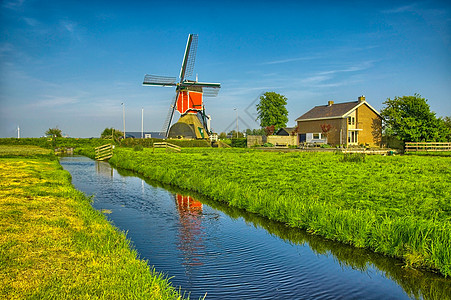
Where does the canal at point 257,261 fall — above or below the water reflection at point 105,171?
below

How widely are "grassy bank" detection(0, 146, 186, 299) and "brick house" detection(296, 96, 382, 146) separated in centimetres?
4298

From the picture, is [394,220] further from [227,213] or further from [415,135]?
[415,135]

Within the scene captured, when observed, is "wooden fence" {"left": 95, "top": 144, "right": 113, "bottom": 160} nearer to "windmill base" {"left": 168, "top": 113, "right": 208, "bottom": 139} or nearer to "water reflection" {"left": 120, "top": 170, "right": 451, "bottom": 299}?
"windmill base" {"left": 168, "top": 113, "right": 208, "bottom": 139}

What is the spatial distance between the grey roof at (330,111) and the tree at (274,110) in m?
18.6

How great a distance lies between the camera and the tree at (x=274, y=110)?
7481cm

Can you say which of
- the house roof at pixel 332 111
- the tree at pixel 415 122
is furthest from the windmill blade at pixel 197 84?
the tree at pixel 415 122

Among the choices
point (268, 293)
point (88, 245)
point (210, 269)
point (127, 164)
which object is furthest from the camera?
point (127, 164)

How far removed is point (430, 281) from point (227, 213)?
23.1 ft

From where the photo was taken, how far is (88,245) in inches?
268

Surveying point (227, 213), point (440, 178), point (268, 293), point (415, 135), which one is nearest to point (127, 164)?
point (227, 213)

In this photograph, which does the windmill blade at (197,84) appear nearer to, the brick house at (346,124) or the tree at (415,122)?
the brick house at (346,124)

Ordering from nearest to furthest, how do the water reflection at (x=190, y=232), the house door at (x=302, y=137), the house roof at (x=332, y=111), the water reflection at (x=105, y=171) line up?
the water reflection at (x=190, y=232) → the water reflection at (x=105, y=171) → the house roof at (x=332, y=111) → the house door at (x=302, y=137)

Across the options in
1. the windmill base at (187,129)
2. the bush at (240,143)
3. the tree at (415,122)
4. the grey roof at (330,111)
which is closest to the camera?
the tree at (415,122)

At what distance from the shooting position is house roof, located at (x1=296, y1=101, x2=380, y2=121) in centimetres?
4978
